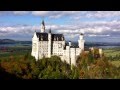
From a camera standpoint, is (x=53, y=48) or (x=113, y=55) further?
(x=53, y=48)

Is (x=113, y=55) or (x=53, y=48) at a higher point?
(x=53, y=48)

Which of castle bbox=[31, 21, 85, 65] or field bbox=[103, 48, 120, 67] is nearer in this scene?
field bbox=[103, 48, 120, 67]

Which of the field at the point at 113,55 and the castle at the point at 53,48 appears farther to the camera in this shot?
the castle at the point at 53,48

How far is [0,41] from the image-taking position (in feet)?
17.0

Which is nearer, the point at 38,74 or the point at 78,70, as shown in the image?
the point at 38,74
